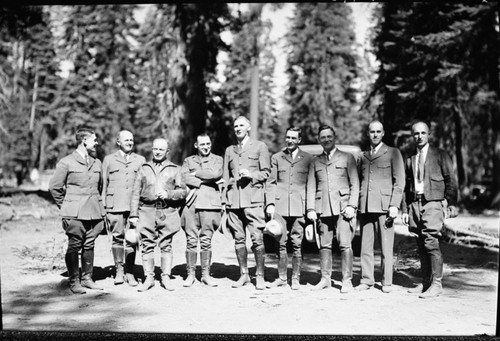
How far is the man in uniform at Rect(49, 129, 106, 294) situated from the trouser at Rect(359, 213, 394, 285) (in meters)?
3.94

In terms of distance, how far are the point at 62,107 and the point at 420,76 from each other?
2716cm

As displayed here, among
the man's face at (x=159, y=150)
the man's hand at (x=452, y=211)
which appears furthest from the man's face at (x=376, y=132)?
the man's face at (x=159, y=150)

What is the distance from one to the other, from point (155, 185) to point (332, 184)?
2653mm

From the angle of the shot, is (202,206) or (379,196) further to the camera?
(202,206)

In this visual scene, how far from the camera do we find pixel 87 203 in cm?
718

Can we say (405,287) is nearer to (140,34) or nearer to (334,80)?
(334,80)

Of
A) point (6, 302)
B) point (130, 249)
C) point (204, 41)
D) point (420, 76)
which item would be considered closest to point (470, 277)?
point (130, 249)

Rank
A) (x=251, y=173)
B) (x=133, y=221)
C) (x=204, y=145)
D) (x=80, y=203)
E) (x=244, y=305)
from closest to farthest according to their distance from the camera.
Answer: (x=244, y=305)
(x=80, y=203)
(x=133, y=221)
(x=251, y=173)
(x=204, y=145)

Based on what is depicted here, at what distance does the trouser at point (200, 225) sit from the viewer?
750 centimetres

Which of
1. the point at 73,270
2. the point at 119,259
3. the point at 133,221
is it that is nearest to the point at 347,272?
the point at 133,221

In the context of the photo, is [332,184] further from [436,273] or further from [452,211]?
[436,273]

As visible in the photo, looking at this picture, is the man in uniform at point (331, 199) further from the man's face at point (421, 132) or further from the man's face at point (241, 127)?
the man's face at point (241, 127)

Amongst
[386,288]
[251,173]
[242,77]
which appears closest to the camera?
[386,288]

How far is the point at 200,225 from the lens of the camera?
7629 millimetres
